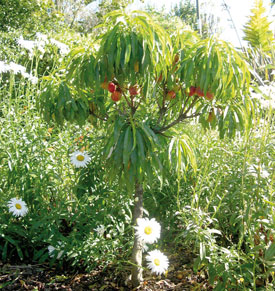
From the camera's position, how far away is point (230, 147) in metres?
2.72

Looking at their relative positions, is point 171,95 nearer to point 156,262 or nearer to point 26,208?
point 156,262

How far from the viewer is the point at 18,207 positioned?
7.30 feet

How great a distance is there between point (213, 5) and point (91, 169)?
1735 centimetres

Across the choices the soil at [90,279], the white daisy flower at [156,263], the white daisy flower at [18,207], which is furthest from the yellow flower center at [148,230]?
the white daisy flower at [18,207]

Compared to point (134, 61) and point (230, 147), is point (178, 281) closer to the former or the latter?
point (230, 147)

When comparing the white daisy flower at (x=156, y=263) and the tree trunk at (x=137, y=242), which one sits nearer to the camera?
the white daisy flower at (x=156, y=263)

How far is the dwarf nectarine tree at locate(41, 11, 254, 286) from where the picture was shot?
4.91 feet

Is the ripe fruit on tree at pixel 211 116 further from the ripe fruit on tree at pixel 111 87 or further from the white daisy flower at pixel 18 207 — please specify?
the white daisy flower at pixel 18 207

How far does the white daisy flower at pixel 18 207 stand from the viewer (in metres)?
2.21

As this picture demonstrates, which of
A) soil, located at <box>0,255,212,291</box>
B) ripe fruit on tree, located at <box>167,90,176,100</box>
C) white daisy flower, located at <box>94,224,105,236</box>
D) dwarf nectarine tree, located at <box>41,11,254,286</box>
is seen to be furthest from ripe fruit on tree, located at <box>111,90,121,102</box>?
soil, located at <box>0,255,212,291</box>

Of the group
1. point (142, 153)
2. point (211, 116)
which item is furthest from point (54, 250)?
point (211, 116)

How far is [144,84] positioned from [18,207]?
1.21 meters

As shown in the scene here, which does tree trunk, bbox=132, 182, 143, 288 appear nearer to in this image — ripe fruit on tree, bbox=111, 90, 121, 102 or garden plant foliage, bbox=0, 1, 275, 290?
garden plant foliage, bbox=0, 1, 275, 290

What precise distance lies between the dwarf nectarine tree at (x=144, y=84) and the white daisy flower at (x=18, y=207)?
0.68 metres
